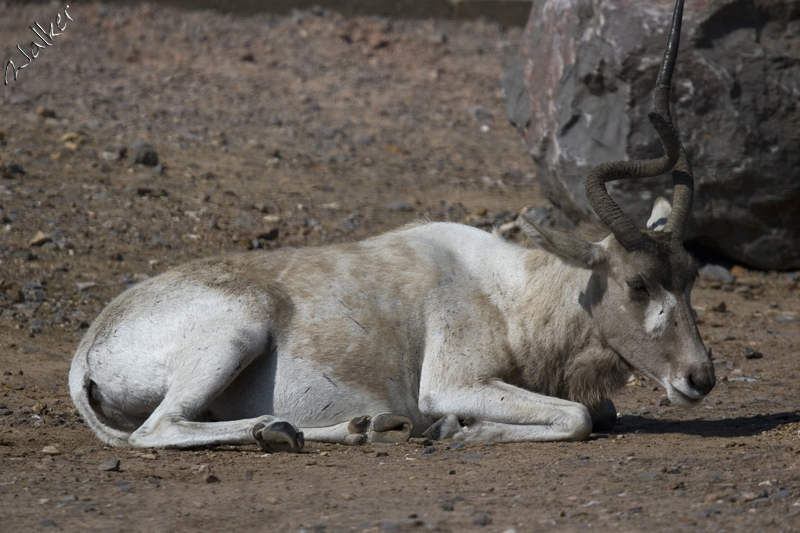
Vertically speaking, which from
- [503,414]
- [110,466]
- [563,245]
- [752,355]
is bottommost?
[752,355]

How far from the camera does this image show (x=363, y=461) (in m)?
5.87

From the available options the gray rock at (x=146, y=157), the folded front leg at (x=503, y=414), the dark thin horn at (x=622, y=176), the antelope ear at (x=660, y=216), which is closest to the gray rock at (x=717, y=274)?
the antelope ear at (x=660, y=216)

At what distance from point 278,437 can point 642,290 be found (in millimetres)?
2321

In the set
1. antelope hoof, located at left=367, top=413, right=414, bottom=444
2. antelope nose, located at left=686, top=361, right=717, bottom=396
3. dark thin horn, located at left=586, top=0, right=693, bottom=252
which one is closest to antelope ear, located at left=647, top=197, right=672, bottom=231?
dark thin horn, located at left=586, top=0, right=693, bottom=252

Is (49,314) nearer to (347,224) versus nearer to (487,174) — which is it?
(347,224)

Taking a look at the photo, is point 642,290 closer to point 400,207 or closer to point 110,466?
point 110,466

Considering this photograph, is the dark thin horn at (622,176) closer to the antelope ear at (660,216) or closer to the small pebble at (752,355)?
the antelope ear at (660,216)

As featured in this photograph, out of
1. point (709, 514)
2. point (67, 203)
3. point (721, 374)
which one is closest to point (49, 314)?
point (67, 203)

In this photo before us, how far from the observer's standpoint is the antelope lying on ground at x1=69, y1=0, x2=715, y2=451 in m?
6.43

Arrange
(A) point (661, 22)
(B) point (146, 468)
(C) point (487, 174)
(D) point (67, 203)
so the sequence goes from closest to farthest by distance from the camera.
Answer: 1. (B) point (146, 468)
2. (A) point (661, 22)
3. (D) point (67, 203)
4. (C) point (487, 174)

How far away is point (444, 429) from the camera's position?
6547 mm

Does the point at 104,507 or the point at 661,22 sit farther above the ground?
the point at 661,22

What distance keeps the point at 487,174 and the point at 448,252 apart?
674 centimetres

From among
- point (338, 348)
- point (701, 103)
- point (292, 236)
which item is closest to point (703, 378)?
point (338, 348)
